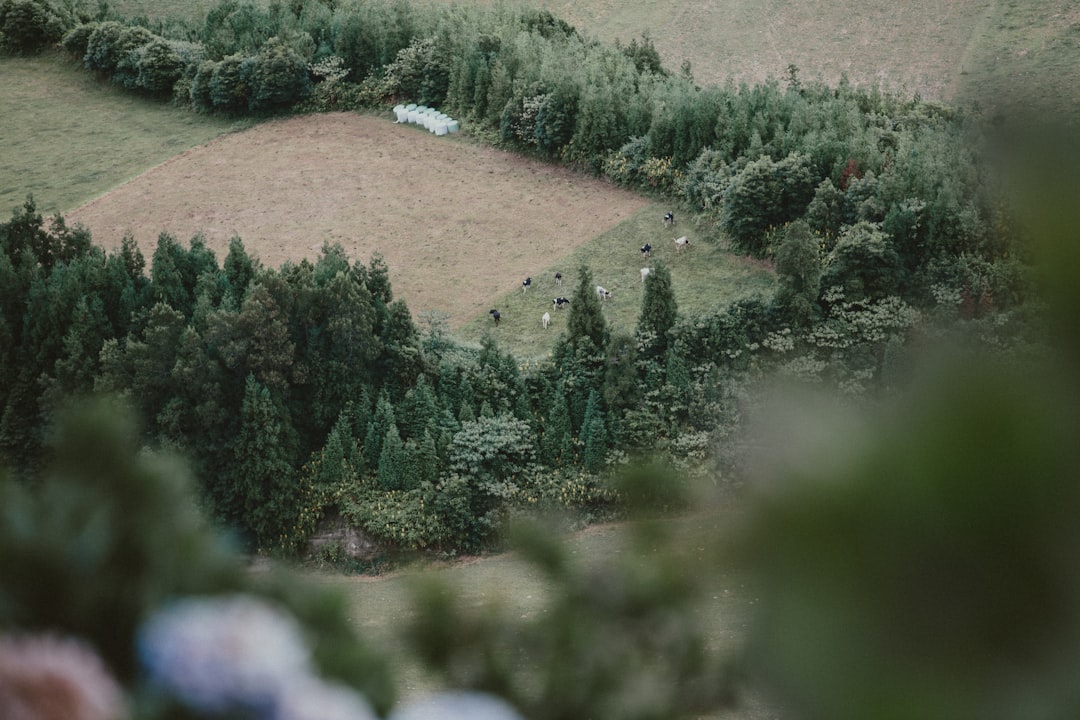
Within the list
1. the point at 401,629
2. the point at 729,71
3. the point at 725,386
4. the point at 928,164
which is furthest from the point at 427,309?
the point at 401,629

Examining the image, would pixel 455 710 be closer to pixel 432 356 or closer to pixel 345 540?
pixel 345 540

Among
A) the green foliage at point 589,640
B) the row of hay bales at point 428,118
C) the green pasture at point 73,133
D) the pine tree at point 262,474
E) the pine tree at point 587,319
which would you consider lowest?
the green pasture at point 73,133

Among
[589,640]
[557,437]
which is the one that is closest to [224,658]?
[589,640]

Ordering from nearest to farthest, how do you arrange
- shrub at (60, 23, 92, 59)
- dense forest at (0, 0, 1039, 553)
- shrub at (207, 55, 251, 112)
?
1. dense forest at (0, 0, 1039, 553)
2. shrub at (207, 55, 251, 112)
3. shrub at (60, 23, 92, 59)

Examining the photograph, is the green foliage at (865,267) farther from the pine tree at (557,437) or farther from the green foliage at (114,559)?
the green foliage at (114,559)

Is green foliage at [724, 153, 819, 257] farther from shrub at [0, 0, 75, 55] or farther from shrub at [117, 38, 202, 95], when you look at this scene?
shrub at [0, 0, 75, 55]

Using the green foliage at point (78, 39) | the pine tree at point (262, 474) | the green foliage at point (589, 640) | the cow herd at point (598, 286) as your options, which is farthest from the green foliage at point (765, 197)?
the green foliage at point (78, 39)

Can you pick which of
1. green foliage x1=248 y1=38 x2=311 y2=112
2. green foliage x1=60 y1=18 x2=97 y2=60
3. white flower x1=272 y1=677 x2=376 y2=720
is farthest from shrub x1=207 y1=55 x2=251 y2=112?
white flower x1=272 y1=677 x2=376 y2=720
